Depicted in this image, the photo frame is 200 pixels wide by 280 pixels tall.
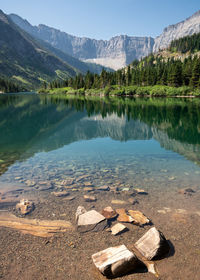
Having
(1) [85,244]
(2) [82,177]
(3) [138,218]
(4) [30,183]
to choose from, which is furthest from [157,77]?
(1) [85,244]

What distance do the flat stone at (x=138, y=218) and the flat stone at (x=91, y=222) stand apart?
1.34 meters

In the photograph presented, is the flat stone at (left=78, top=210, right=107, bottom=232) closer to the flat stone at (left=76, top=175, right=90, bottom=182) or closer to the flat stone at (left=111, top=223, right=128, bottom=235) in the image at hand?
the flat stone at (left=111, top=223, right=128, bottom=235)

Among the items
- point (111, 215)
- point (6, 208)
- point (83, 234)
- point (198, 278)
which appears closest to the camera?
point (198, 278)

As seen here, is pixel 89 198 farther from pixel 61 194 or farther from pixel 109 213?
pixel 109 213

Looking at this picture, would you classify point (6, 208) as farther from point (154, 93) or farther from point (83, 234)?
point (154, 93)

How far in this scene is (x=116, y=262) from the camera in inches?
218

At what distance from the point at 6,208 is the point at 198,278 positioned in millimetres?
8092

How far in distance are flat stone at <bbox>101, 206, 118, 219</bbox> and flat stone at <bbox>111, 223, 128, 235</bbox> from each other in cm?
64

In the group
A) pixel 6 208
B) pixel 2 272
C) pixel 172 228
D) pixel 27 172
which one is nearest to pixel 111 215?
pixel 172 228

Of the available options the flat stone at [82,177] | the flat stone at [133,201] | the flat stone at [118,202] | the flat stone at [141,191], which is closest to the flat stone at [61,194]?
the flat stone at [82,177]

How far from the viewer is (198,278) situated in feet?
18.1

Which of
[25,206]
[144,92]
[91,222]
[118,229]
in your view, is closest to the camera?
[118,229]

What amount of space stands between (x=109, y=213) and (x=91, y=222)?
3.67 ft

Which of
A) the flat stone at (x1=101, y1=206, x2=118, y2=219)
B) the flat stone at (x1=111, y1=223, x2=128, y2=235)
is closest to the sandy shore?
the flat stone at (x1=111, y1=223, x2=128, y2=235)
